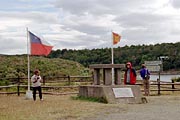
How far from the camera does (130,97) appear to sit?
17.2 metres

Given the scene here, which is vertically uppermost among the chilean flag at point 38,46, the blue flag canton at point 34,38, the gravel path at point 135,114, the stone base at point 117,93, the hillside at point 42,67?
the blue flag canton at point 34,38

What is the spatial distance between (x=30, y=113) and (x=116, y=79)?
6.36 meters

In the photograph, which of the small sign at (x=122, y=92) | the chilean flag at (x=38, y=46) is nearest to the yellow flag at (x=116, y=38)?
the chilean flag at (x=38, y=46)

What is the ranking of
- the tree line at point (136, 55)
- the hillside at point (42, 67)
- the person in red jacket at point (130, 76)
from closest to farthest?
the person in red jacket at point (130, 76)
the hillside at point (42, 67)
the tree line at point (136, 55)

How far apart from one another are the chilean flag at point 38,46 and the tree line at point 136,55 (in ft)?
135

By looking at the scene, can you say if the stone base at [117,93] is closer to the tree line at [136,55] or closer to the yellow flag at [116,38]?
the yellow flag at [116,38]

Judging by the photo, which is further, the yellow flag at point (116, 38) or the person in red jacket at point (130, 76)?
the yellow flag at point (116, 38)

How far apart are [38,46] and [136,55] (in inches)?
1918

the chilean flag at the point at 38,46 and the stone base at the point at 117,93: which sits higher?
the chilean flag at the point at 38,46

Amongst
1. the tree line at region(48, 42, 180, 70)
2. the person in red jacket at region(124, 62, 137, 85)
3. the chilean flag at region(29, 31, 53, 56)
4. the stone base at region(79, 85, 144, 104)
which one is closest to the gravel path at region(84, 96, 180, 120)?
the stone base at region(79, 85, 144, 104)

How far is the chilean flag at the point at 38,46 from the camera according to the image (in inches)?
779

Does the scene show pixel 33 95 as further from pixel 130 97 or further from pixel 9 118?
pixel 9 118

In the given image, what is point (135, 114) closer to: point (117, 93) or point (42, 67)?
point (117, 93)

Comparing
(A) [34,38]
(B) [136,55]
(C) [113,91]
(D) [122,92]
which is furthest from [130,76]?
(B) [136,55]
